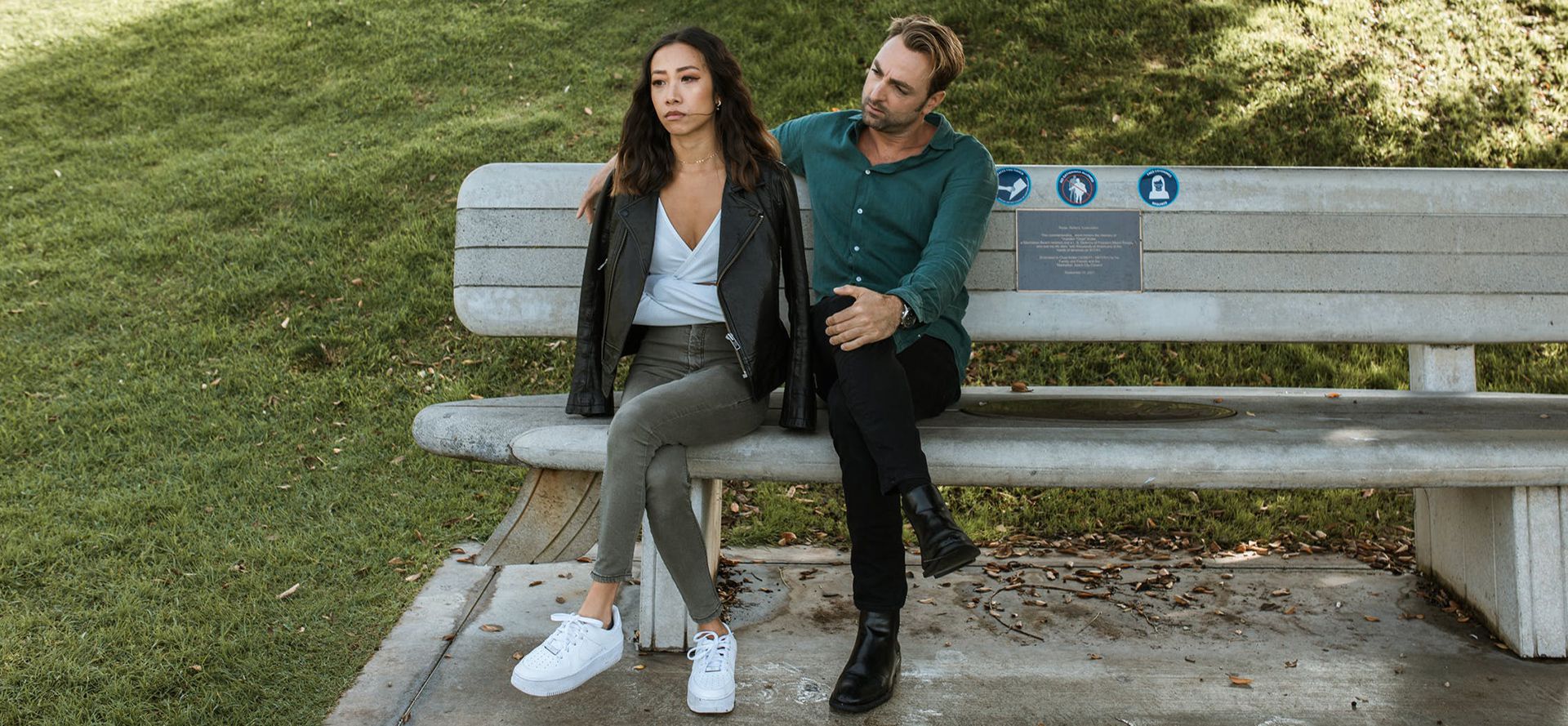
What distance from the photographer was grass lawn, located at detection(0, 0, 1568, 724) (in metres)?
3.89

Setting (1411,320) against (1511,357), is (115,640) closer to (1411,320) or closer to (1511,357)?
(1411,320)

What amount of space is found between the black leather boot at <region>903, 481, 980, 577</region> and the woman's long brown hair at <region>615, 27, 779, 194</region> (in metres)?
1.01

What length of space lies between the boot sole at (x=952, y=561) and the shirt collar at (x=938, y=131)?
122 cm

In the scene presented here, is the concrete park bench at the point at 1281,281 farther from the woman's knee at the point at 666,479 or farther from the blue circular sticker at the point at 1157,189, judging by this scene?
the woman's knee at the point at 666,479

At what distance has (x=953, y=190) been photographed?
343cm

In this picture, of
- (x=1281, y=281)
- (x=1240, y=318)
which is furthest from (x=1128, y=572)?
(x=1281, y=281)

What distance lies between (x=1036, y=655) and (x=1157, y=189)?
1538 mm

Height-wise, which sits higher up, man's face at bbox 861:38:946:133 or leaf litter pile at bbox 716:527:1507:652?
man's face at bbox 861:38:946:133

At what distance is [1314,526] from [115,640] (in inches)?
157

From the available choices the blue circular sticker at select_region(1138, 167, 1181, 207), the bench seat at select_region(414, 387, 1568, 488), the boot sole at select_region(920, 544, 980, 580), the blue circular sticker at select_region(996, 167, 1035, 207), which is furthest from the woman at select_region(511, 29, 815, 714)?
the blue circular sticker at select_region(1138, 167, 1181, 207)

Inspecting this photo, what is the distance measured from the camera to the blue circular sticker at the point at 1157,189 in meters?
3.96

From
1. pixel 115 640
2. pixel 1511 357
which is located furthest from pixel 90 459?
pixel 1511 357

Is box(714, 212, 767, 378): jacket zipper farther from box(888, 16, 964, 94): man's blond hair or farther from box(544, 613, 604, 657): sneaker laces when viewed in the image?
box(544, 613, 604, 657): sneaker laces

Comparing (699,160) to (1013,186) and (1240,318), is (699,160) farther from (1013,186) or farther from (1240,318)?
(1240,318)
